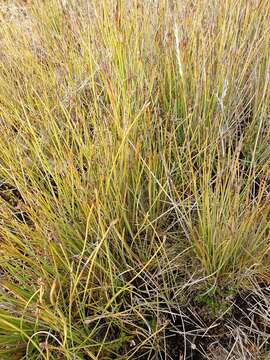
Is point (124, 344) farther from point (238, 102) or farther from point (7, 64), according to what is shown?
point (7, 64)

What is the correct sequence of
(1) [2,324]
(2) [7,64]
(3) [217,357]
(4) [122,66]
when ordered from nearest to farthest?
1. (1) [2,324]
2. (3) [217,357]
3. (4) [122,66]
4. (2) [7,64]

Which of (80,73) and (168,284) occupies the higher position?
(80,73)

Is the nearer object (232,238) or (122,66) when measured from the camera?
(232,238)

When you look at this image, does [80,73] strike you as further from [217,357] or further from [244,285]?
[217,357]

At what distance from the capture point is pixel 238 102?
1.20 meters

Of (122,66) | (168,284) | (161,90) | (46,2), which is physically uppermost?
(46,2)

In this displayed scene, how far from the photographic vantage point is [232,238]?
80cm

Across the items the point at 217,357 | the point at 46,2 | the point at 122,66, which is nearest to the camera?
the point at 217,357

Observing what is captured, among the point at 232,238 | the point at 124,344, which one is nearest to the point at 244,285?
the point at 232,238

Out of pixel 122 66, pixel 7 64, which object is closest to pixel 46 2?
pixel 7 64

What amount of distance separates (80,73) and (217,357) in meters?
0.94

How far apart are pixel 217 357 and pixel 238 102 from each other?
0.76 metres

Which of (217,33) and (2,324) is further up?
(217,33)

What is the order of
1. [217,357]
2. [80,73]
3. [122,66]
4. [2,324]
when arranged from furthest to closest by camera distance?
[80,73] → [122,66] → [217,357] → [2,324]
